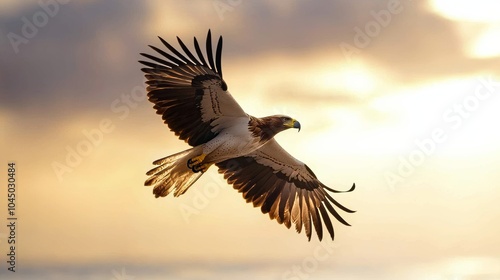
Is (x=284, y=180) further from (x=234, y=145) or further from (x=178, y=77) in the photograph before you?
(x=178, y=77)

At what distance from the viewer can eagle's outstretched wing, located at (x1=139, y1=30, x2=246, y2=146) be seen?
12828mm

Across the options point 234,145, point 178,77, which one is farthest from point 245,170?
point 178,77

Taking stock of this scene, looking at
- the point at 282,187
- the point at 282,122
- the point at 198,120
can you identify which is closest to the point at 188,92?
the point at 198,120

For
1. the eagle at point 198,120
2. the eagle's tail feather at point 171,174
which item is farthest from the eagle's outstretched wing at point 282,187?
the eagle's tail feather at point 171,174

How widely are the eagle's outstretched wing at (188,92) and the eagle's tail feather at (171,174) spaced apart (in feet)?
0.90

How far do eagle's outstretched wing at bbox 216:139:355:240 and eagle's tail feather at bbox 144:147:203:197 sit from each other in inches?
48.6

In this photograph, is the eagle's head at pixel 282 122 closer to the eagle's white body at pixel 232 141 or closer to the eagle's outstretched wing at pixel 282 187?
the eagle's white body at pixel 232 141

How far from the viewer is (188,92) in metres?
13.0

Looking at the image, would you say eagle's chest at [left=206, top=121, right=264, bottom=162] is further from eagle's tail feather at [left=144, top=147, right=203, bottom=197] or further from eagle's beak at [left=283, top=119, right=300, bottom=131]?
eagle's beak at [left=283, top=119, right=300, bottom=131]

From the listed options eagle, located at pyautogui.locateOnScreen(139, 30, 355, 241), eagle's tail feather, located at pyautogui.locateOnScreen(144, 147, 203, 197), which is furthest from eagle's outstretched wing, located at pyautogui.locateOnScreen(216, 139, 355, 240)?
eagle's tail feather, located at pyautogui.locateOnScreen(144, 147, 203, 197)

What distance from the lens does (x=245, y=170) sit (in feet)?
47.9

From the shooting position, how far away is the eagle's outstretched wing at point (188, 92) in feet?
42.1

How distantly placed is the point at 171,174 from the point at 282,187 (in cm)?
232

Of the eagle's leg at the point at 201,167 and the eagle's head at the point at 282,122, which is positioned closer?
the eagle's head at the point at 282,122
